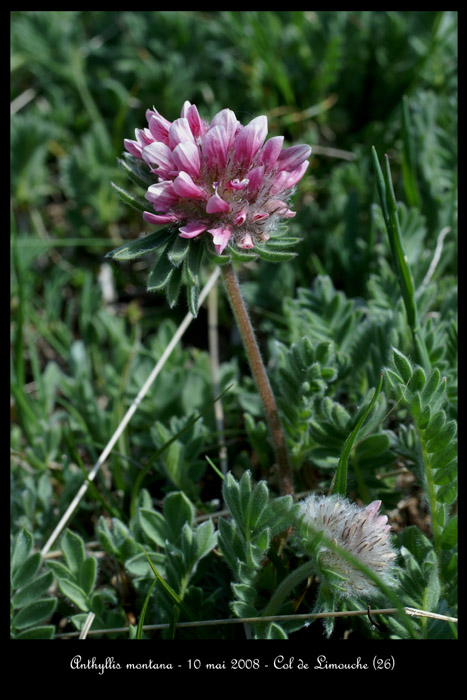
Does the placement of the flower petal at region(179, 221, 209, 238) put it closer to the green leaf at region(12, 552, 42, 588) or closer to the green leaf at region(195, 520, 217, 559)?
the green leaf at region(195, 520, 217, 559)

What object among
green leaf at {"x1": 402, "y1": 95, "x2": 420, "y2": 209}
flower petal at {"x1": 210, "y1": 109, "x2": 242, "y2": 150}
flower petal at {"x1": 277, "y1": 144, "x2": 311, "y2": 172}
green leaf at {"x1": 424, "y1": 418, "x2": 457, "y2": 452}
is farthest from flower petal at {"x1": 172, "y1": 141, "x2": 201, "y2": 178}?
green leaf at {"x1": 402, "y1": 95, "x2": 420, "y2": 209}

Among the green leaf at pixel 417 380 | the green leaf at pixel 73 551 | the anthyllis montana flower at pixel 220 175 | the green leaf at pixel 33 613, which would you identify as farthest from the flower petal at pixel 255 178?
the green leaf at pixel 33 613

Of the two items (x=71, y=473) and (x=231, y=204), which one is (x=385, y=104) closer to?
(x=231, y=204)

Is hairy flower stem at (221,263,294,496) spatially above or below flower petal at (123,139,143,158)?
below

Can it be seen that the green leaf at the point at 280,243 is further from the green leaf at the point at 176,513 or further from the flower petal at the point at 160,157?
the green leaf at the point at 176,513

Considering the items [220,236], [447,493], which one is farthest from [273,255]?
[447,493]

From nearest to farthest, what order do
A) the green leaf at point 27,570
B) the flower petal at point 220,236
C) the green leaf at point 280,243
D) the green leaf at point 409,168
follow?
the flower petal at point 220,236, the green leaf at point 280,243, the green leaf at point 27,570, the green leaf at point 409,168
